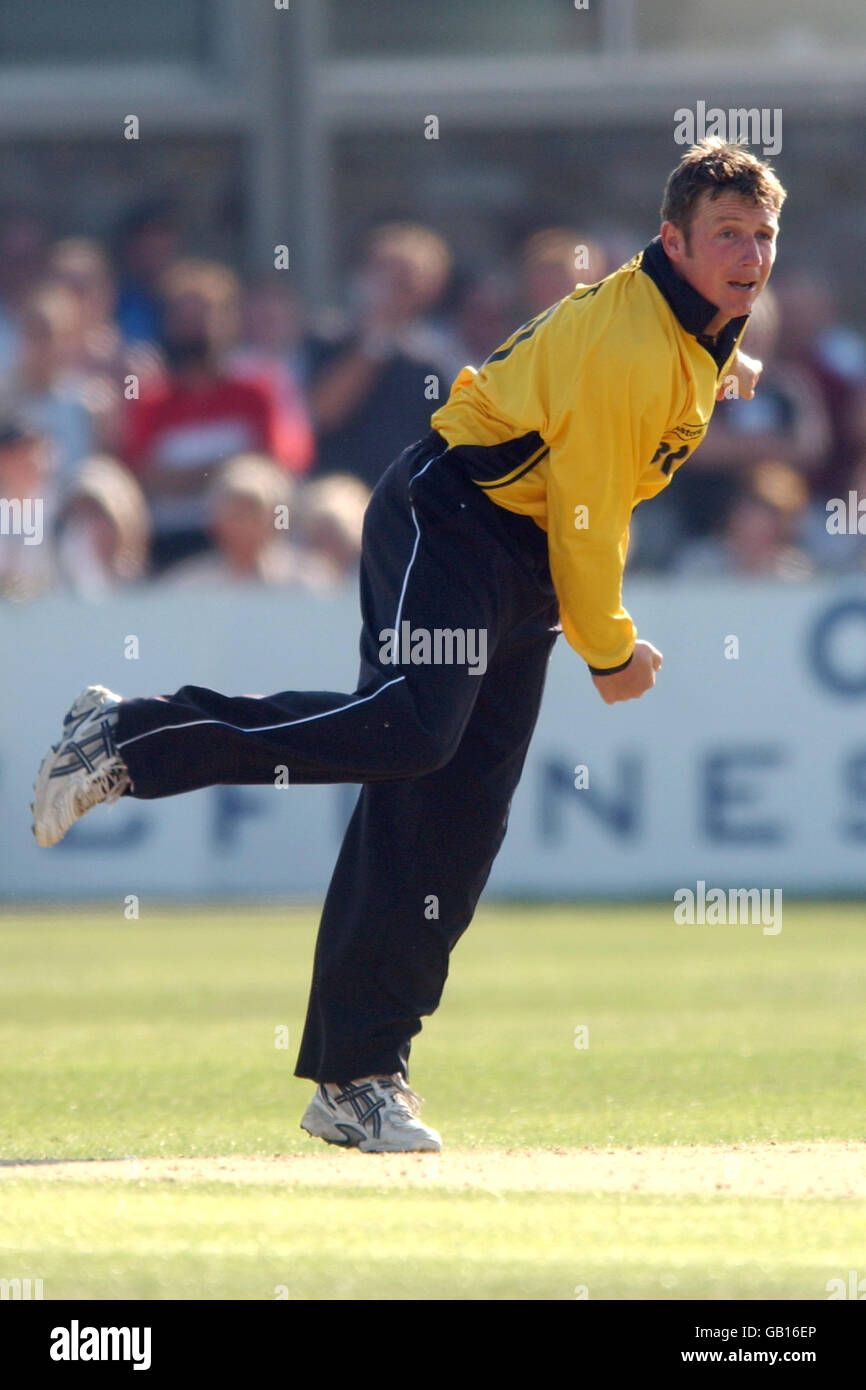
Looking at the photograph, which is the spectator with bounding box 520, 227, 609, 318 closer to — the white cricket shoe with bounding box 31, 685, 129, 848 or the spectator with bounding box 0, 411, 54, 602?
the spectator with bounding box 0, 411, 54, 602

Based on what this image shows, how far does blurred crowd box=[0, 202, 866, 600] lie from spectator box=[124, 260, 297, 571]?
0.04 ft

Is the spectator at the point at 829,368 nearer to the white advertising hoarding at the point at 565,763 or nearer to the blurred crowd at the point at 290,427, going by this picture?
the blurred crowd at the point at 290,427

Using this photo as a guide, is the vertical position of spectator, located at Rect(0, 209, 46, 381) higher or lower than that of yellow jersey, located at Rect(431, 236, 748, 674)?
higher

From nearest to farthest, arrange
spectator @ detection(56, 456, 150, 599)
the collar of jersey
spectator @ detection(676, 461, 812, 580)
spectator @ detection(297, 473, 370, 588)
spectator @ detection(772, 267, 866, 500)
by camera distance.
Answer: the collar of jersey → spectator @ detection(56, 456, 150, 599) → spectator @ detection(297, 473, 370, 588) → spectator @ detection(676, 461, 812, 580) → spectator @ detection(772, 267, 866, 500)

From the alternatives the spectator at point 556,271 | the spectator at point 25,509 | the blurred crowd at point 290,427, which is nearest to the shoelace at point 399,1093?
the blurred crowd at point 290,427

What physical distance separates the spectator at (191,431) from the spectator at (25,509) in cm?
53

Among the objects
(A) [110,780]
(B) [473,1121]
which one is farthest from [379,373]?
(A) [110,780]

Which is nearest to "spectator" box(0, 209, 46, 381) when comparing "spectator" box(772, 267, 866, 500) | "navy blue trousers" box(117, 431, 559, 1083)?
"spectator" box(772, 267, 866, 500)

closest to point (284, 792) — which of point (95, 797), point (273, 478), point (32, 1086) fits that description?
point (273, 478)

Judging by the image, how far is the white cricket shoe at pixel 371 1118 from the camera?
5.29 m

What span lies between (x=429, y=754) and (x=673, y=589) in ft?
22.1

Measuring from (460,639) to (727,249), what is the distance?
989 mm

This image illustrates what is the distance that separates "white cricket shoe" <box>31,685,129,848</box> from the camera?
199 inches

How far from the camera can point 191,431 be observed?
1245 centimetres
